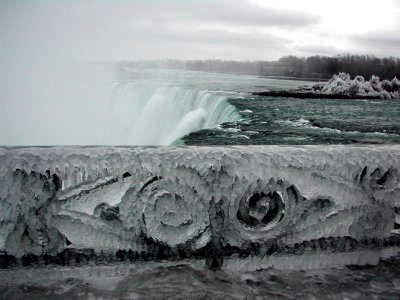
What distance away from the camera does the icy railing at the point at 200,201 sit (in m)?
1.18

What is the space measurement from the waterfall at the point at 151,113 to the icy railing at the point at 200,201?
27.6 ft

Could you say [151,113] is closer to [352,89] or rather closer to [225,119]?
[225,119]

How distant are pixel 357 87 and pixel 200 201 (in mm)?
21265

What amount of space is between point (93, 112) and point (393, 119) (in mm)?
18704

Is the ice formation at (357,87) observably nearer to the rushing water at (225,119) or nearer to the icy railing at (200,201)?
the rushing water at (225,119)

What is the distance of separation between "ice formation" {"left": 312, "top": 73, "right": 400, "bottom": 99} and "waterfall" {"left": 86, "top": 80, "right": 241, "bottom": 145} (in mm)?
7711

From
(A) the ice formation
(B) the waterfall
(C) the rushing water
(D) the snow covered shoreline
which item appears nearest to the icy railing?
(C) the rushing water

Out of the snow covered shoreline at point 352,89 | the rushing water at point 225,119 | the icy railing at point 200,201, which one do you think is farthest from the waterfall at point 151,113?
the icy railing at point 200,201

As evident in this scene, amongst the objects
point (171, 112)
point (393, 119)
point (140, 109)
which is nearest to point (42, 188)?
point (393, 119)

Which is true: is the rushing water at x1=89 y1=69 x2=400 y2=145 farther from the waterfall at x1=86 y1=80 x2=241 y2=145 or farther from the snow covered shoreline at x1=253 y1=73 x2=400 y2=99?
the snow covered shoreline at x1=253 y1=73 x2=400 y2=99

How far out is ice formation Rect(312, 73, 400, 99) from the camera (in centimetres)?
1930

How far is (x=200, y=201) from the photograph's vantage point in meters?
1.27

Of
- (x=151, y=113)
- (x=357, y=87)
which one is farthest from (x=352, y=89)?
(x=151, y=113)

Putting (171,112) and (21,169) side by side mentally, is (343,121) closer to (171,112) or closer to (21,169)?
(171,112)
